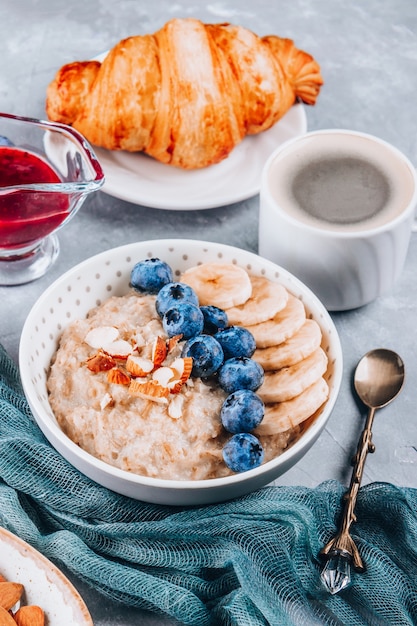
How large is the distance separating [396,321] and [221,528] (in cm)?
67

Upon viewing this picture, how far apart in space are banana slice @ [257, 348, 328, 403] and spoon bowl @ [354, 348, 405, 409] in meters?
0.19

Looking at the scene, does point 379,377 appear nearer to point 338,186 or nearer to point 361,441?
point 361,441

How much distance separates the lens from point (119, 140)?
1962 mm

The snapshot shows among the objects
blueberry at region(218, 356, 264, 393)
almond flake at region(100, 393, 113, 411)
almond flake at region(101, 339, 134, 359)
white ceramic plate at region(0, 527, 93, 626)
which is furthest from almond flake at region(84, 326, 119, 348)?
white ceramic plate at region(0, 527, 93, 626)

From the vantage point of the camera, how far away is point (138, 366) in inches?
57.4

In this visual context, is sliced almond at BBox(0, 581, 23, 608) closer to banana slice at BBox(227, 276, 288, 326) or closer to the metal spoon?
the metal spoon

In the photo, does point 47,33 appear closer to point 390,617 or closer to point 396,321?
point 396,321

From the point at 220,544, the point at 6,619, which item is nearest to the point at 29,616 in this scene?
the point at 6,619

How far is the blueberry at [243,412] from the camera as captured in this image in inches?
54.3

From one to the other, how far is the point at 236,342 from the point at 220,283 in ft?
0.57

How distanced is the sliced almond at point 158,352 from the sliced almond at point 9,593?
0.43 meters

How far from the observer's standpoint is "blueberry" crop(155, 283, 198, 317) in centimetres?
153

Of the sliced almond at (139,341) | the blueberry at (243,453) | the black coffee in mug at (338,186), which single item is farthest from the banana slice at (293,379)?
the black coffee in mug at (338,186)

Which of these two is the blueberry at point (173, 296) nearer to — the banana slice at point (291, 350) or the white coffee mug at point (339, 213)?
the banana slice at point (291, 350)
